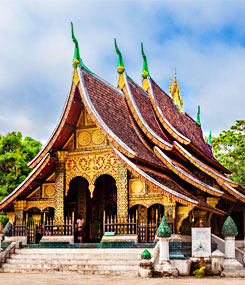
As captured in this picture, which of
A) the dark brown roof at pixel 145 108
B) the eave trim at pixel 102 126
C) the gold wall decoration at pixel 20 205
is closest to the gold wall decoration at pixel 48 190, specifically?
the gold wall decoration at pixel 20 205

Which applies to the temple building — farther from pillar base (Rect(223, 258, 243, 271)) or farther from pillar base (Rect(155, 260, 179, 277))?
pillar base (Rect(155, 260, 179, 277))

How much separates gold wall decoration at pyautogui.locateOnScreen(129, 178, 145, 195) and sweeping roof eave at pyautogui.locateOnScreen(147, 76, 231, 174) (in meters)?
2.96

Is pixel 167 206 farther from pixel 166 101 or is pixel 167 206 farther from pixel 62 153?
pixel 166 101

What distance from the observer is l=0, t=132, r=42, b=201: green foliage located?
80.8 feet

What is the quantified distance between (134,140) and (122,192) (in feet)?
6.28

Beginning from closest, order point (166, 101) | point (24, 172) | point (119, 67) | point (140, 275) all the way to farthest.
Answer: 1. point (140, 275)
2. point (119, 67)
3. point (166, 101)
4. point (24, 172)

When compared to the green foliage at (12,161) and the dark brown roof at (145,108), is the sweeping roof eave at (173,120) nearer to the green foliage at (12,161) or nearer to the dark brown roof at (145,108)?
the dark brown roof at (145,108)

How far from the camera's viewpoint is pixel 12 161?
2514cm

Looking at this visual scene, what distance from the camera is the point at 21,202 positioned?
15.0 meters

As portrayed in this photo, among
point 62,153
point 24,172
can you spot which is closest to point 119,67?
point 62,153

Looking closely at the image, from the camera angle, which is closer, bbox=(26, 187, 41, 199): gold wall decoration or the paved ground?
the paved ground

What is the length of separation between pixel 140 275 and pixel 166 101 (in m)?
10.4

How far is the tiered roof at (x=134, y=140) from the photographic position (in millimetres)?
13125

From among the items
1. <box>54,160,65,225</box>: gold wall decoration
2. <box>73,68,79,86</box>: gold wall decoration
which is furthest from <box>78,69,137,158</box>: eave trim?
<box>54,160,65,225</box>: gold wall decoration
